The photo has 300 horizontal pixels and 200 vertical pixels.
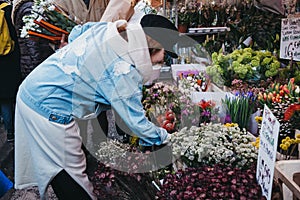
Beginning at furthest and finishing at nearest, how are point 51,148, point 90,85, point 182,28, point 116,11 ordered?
point 182,28
point 116,11
point 51,148
point 90,85

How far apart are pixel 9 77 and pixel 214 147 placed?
3.29 m

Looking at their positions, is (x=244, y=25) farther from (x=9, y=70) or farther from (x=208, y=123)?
(x=9, y=70)

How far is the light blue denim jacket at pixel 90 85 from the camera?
1.83m

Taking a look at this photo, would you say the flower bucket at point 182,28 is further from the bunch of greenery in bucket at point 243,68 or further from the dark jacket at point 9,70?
the dark jacket at point 9,70

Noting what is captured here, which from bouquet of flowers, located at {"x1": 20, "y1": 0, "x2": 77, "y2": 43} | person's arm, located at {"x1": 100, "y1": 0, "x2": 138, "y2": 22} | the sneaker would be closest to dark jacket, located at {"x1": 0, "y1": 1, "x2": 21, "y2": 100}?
the sneaker

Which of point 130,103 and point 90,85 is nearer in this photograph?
point 130,103

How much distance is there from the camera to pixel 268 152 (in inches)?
53.7

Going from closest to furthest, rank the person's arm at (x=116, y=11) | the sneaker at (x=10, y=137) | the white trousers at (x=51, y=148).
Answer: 1. the white trousers at (x=51, y=148)
2. the person's arm at (x=116, y=11)
3. the sneaker at (x=10, y=137)

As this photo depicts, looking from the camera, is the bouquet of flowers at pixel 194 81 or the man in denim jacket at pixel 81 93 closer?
the man in denim jacket at pixel 81 93

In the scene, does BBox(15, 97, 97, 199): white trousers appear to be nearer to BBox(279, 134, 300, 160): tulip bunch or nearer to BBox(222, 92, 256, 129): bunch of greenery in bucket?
BBox(222, 92, 256, 129): bunch of greenery in bucket

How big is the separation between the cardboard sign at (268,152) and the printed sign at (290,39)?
5.75 feet

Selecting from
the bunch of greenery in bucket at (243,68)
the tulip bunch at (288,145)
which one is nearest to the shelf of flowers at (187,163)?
the tulip bunch at (288,145)

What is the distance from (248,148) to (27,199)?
230 centimetres

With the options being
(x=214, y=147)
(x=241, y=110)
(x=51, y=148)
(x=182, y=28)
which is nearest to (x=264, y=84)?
(x=241, y=110)
